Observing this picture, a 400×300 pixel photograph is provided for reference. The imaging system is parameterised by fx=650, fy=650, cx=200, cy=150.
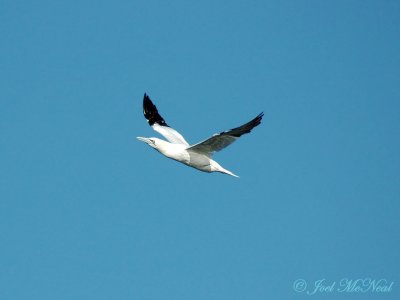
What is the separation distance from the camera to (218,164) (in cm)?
2073

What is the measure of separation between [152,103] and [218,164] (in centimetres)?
575

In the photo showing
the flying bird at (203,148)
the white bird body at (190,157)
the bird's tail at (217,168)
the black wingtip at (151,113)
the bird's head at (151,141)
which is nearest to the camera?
the flying bird at (203,148)

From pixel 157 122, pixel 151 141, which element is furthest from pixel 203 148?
pixel 157 122

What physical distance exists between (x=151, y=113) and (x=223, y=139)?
6536 millimetres

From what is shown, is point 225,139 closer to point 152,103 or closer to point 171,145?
point 171,145

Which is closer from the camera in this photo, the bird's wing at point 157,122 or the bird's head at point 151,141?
the bird's head at point 151,141

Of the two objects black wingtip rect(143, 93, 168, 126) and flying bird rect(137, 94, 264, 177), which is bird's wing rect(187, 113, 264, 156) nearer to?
flying bird rect(137, 94, 264, 177)

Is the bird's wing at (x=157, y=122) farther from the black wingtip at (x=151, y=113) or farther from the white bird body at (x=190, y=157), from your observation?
the white bird body at (x=190, y=157)

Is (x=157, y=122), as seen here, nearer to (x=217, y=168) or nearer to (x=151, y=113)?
(x=151, y=113)

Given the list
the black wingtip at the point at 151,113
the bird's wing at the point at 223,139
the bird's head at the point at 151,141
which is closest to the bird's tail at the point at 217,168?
the bird's wing at the point at 223,139

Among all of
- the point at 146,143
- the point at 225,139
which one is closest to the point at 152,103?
the point at 146,143

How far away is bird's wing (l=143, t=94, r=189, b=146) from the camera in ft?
77.7

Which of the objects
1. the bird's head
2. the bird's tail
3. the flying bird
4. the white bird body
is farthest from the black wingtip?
the bird's tail

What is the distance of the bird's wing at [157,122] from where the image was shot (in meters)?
23.7
